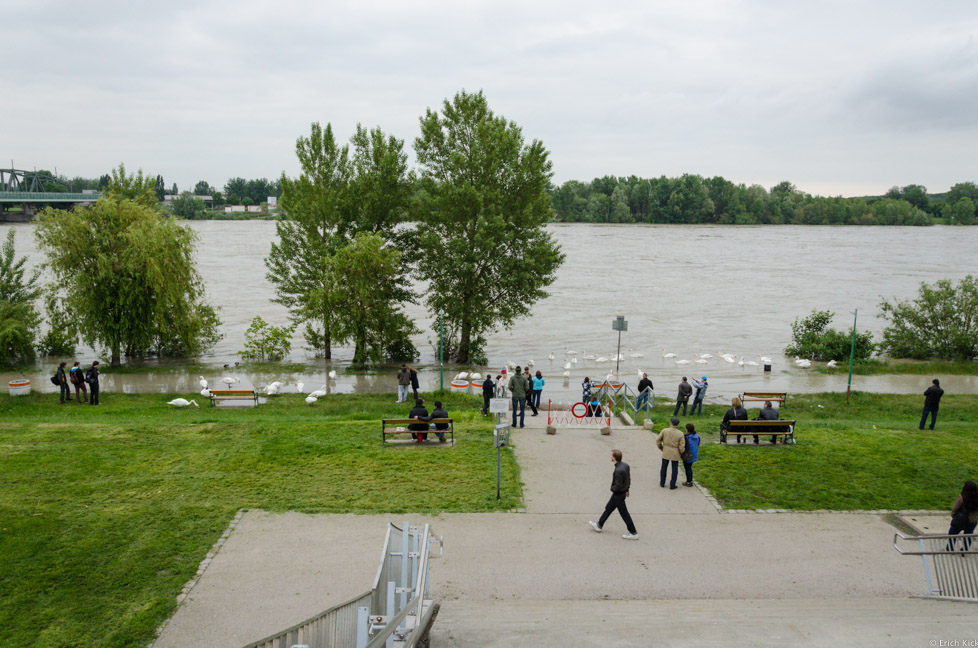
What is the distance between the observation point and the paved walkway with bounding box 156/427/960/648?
729 cm

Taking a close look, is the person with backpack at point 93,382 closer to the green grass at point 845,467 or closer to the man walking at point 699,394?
the green grass at point 845,467

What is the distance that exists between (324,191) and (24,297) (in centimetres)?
1275

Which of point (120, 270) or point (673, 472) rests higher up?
point (120, 270)

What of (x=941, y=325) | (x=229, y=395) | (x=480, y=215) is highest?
(x=480, y=215)

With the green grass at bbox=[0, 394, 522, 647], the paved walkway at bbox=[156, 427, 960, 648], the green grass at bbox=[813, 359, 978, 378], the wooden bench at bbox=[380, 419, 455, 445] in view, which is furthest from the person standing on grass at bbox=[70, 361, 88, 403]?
the green grass at bbox=[813, 359, 978, 378]

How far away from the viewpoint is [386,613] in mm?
6598

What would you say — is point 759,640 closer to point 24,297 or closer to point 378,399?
point 378,399

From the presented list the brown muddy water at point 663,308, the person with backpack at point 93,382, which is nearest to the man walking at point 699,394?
the brown muddy water at point 663,308

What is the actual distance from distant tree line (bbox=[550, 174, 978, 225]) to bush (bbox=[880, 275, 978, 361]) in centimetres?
9006

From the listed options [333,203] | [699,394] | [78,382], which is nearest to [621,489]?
[699,394]

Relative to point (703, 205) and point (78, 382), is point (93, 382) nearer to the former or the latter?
point (78, 382)

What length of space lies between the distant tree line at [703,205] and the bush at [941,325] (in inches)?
3546

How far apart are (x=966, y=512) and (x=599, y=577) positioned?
4869 mm

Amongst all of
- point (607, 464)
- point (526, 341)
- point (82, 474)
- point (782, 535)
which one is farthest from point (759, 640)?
point (526, 341)
